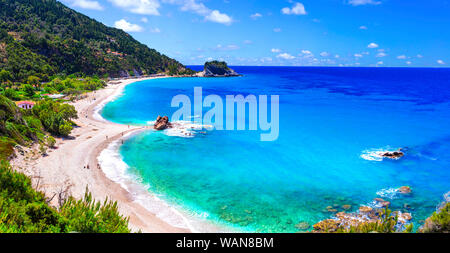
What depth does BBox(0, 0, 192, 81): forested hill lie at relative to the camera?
111062mm

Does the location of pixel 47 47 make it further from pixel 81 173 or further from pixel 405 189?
pixel 405 189

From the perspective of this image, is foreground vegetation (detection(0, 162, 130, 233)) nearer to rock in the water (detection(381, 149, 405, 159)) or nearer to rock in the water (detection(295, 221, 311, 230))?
rock in the water (detection(295, 221, 311, 230))

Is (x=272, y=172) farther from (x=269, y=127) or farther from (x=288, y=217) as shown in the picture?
(x=269, y=127)

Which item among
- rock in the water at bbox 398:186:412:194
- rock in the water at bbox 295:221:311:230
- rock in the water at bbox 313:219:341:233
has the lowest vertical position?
rock in the water at bbox 295:221:311:230

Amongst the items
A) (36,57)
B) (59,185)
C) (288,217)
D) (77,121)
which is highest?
(36,57)

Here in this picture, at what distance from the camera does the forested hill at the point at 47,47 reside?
111 m

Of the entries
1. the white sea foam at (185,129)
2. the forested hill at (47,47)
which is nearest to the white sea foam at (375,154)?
the white sea foam at (185,129)

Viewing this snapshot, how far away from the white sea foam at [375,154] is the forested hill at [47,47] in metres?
117

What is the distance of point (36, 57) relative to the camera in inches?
4771

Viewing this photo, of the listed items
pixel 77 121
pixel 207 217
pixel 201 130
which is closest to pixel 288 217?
pixel 207 217

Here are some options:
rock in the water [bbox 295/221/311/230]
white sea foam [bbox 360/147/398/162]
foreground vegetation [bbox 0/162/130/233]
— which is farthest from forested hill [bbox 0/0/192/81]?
white sea foam [bbox 360/147/398/162]

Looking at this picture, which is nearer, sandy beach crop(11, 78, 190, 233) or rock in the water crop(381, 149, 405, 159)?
sandy beach crop(11, 78, 190, 233)

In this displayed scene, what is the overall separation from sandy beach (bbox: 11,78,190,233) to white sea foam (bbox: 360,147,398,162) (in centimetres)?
3429
